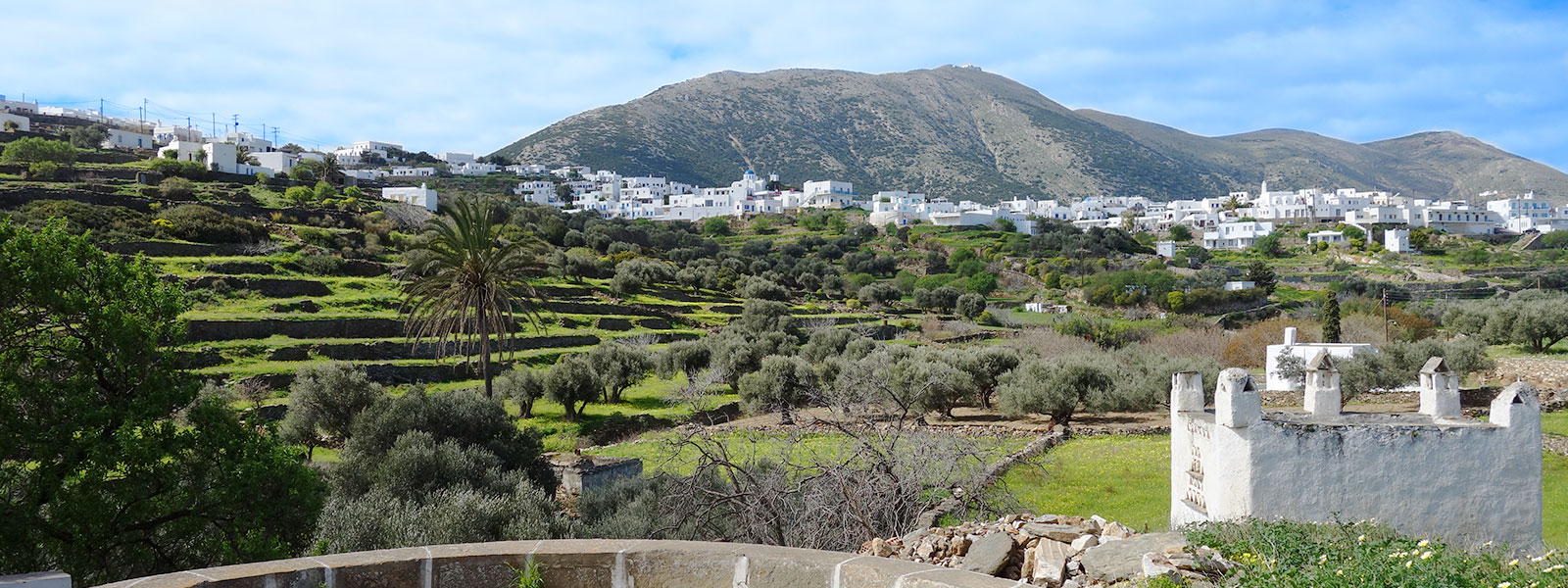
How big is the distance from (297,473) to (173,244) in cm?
3247

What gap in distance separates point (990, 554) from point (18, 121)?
8988 cm

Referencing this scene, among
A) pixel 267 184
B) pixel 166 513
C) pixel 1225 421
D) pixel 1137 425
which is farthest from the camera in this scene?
pixel 267 184

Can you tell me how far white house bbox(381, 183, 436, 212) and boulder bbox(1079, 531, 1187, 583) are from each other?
67.0m

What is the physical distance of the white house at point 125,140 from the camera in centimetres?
7195

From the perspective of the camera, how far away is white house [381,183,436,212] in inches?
2689

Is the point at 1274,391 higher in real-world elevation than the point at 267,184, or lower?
lower

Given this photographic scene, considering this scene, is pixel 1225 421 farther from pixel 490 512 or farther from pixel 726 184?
pixel 726 184

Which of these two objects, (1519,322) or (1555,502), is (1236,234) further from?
(1555,502)

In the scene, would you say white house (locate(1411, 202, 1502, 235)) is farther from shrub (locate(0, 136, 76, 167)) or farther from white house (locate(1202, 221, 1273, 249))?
Result: shrub (locate(0, 136, 76, 167))

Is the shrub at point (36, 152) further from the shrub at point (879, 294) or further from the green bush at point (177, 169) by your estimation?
the shrub at point (879, 294)

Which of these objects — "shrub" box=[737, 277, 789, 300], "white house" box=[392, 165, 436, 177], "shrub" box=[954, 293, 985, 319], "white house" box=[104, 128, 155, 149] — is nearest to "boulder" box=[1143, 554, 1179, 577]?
"shrub" box=[737, 277, 789, 300]

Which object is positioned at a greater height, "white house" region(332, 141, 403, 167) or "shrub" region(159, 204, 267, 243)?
"white house" region(332, 141, 403, 167)

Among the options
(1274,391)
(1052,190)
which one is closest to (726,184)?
(1052,190)

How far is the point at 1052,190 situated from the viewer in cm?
14350
